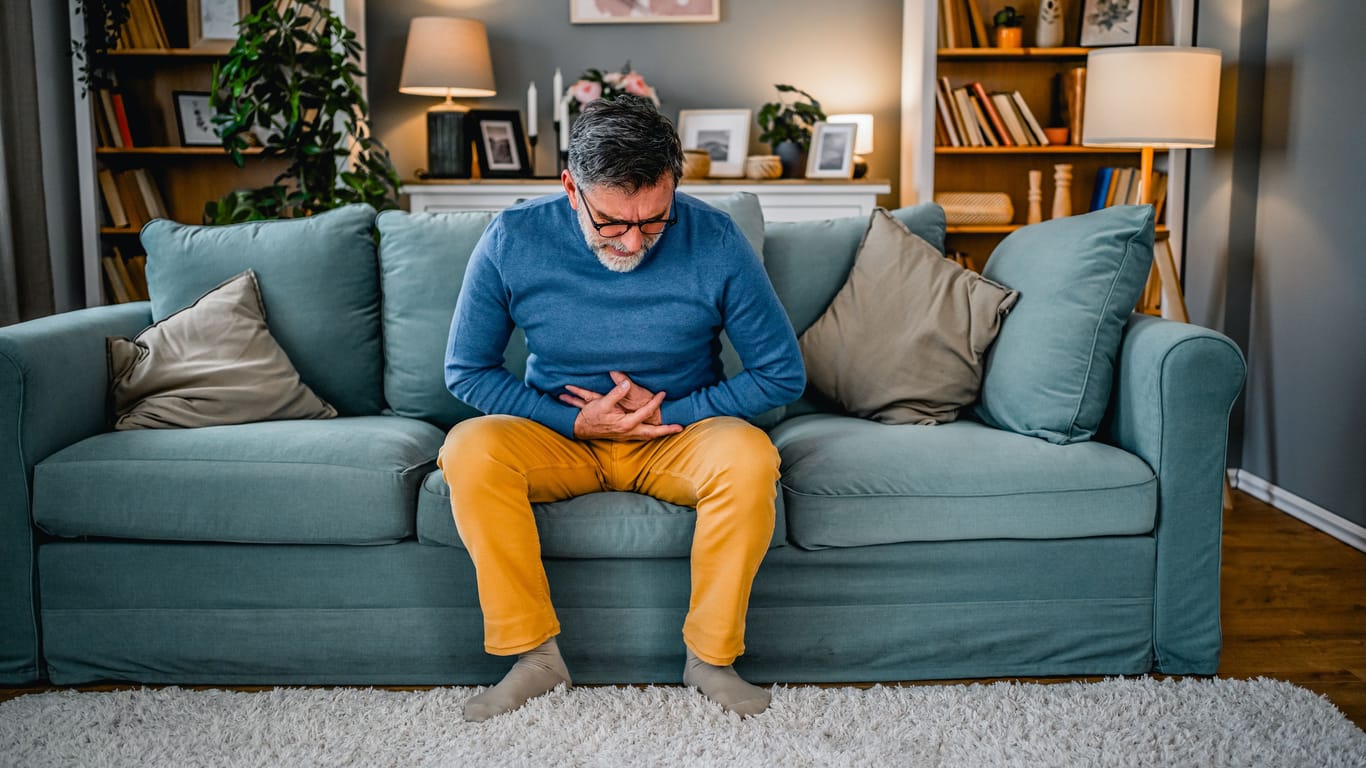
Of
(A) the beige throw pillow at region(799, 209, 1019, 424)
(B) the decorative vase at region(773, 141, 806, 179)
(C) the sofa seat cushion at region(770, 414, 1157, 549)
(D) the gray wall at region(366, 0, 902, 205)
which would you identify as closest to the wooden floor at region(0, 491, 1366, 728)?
(C) the sofa seat cushion at region(770, 414, 1157, 549)

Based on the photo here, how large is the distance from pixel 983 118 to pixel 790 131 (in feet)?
2.46

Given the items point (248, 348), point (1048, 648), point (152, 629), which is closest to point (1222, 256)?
point (1048, 648)

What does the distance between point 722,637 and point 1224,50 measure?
9.53ft

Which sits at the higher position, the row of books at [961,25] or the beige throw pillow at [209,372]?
the row of books at [961,25]

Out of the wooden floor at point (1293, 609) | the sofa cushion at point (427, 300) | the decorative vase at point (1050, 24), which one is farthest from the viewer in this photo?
the decorative vase at point (1050, 24)

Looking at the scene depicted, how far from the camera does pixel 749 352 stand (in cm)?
199

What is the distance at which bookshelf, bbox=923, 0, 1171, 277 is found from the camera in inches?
167

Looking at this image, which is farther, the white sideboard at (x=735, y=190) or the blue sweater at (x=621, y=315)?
the white sideboard at (x=735, y=190)

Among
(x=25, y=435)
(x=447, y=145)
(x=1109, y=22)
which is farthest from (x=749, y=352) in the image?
(x=1109, y=22)

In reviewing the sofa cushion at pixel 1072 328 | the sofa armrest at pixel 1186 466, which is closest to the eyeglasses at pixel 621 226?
the sofa cushion at pixel 1072 328

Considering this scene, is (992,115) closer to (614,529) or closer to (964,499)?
(964,499)

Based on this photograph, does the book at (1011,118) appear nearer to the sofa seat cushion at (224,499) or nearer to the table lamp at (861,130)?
the table lamp at (861,130)

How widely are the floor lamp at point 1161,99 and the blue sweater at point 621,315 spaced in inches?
76.0

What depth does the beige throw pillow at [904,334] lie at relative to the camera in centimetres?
230
